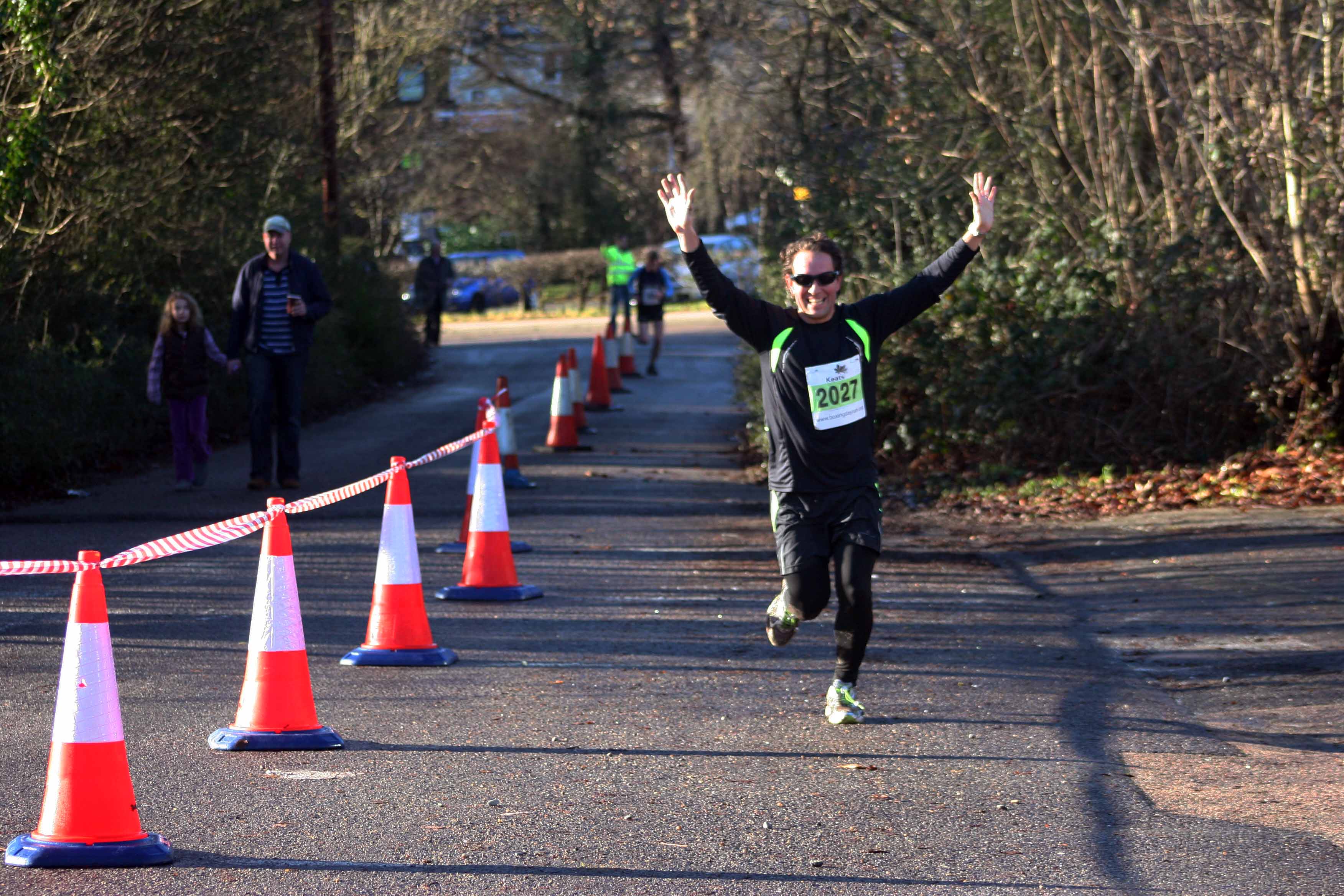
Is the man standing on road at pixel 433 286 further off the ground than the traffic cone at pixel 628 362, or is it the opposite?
the man standing on road at pixel 433 286

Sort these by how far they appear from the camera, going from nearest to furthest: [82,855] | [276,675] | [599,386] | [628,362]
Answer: [82,855], [276,675], [599,386], [628,362]

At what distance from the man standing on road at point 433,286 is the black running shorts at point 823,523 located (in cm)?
2250

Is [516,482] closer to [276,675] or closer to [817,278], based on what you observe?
[817,278]

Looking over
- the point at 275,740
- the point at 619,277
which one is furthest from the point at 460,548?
the point at 619,277

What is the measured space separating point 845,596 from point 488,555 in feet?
10.3

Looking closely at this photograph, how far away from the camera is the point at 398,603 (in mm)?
7129

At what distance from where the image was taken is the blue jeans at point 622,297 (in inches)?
1073

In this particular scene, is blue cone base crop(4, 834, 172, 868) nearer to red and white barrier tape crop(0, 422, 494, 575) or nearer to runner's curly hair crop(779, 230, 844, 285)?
red and white barrier tape crop(0, 422, 494, 575)

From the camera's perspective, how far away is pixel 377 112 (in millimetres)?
29828

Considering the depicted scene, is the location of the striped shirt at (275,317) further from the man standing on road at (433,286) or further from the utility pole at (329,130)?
the man standing on road at (433,286)

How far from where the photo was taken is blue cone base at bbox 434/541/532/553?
10.4m

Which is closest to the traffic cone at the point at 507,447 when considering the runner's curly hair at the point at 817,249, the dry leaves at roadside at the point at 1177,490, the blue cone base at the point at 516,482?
the blue cone base at the point at 516,482

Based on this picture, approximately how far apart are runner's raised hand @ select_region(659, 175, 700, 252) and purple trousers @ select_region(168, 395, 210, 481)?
7.66 meters

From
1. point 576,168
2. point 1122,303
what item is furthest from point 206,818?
point 576,168
